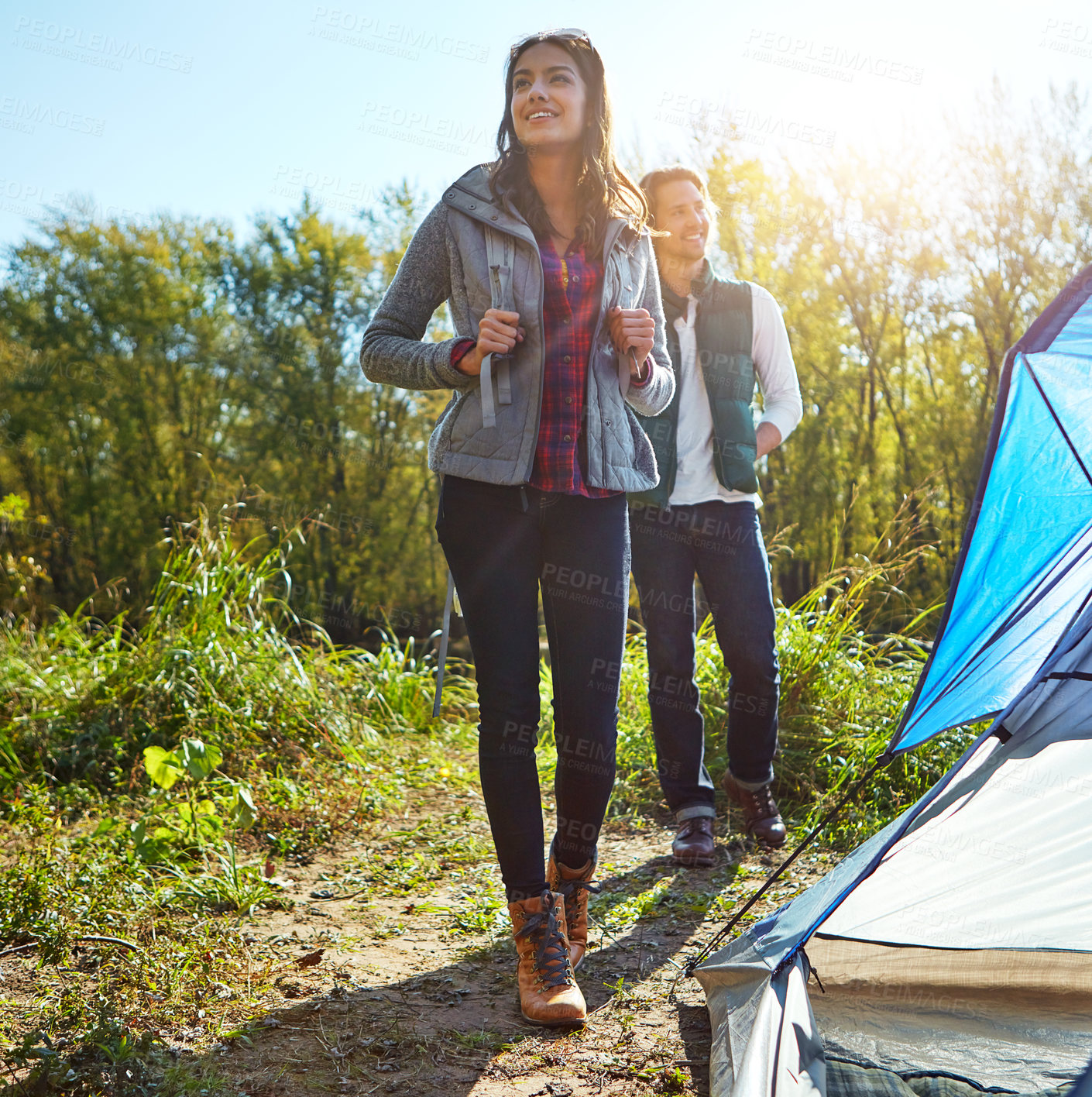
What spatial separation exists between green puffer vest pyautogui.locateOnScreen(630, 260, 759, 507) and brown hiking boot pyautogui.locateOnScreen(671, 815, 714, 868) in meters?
0.92

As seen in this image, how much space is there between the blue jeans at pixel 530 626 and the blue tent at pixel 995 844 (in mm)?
447

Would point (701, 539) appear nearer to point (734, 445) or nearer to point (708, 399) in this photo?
point (734, 445)

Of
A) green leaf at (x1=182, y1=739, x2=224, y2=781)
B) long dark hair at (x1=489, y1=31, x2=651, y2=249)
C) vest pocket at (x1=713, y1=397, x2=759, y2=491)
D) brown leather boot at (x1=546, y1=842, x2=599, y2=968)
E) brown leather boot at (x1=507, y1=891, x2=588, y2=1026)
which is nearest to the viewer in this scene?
brown leather boot at (x1=507, y1=891, x2=588, y2=1026)

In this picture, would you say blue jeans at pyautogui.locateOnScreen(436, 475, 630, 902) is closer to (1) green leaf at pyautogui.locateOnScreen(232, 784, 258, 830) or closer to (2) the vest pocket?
(2) the vest pocket

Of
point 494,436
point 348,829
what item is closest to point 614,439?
point 494,436

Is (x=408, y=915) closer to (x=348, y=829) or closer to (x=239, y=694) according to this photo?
(x=348, y=829)

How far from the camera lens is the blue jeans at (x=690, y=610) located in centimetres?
272

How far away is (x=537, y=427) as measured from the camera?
5.84 ft

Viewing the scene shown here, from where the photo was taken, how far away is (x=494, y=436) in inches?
69.5

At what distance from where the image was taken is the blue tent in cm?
155

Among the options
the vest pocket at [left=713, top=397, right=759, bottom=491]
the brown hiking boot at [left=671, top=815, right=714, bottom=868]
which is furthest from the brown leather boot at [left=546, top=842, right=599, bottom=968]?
the vest pocket at [left=713, top=397, right=759, bottom=491]

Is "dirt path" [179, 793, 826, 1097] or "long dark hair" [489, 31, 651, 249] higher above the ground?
"long dark hair" [489, 31, 651, 249]

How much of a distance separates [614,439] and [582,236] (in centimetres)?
43

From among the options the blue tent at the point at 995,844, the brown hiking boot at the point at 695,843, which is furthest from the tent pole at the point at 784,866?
the brown hiking boot at the point at 695,843
